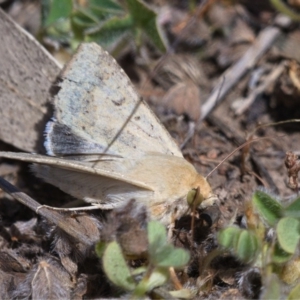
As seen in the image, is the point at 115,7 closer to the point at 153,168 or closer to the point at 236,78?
the point at 236,78

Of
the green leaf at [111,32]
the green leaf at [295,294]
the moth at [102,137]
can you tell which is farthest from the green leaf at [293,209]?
the green leaf at [111,32]

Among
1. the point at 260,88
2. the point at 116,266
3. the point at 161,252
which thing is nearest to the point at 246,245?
the point at 161,252

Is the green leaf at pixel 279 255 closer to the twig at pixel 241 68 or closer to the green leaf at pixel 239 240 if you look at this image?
the green leaf at pixel 239 240

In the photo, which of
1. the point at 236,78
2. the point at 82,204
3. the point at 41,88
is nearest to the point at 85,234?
the point at 82,204

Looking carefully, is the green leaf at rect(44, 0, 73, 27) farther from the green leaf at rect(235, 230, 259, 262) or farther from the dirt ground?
the green leaf at rect(235, 230, 259, 262)

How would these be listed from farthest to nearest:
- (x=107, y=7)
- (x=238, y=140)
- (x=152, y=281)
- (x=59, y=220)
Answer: (x=107, y=7) < (x=238, y=140) < (x=59, y=220) < (x=152, y=281)

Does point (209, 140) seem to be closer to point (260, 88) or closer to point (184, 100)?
point (184, 100)

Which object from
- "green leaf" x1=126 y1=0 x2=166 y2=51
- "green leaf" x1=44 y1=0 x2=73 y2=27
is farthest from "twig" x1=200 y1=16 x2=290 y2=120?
"green leaf" x1=44 y1=0 x2=73 y2=27
